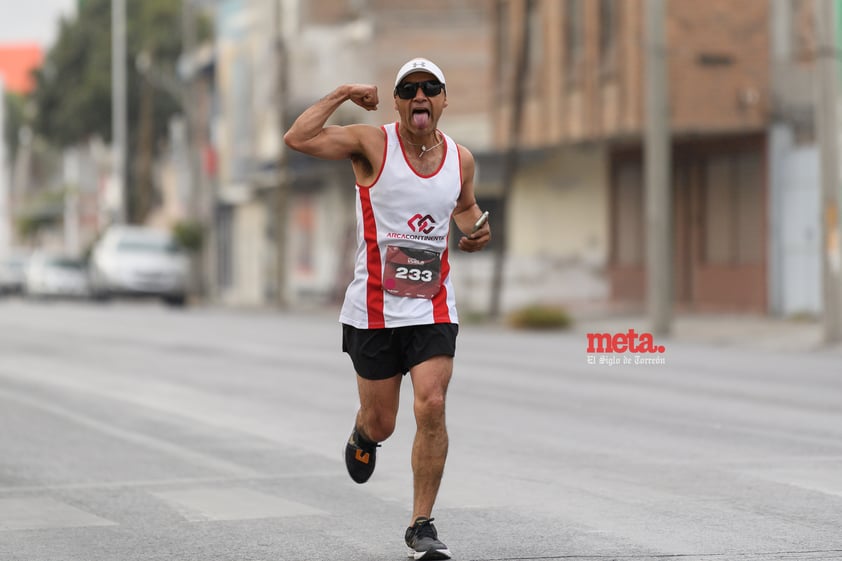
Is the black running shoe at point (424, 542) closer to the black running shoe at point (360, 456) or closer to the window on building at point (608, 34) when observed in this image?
the black running shoe at point (360, 456)

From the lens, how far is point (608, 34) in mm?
35344

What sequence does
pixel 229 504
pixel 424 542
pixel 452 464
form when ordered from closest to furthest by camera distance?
1. pixel 424 542
2. pixel 229 504
3. pixel 452 464

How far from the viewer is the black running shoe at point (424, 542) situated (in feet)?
24.2

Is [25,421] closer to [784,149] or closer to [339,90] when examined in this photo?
[339,90]

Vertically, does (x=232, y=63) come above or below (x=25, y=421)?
above

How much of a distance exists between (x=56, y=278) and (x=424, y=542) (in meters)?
54.0

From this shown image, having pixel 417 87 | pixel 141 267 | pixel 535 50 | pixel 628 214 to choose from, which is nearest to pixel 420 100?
pixel 417 87

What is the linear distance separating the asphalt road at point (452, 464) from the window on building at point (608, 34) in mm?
14817

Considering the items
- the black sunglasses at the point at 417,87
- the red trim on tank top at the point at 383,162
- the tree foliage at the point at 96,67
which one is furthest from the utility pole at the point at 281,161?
the black sunglasses at the point at 417,87

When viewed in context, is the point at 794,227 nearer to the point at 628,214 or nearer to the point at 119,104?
the point at 628,214

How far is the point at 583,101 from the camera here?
3584cm

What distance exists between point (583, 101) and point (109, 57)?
4752 centimetres

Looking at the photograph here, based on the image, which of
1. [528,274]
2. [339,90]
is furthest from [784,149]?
[339,90]

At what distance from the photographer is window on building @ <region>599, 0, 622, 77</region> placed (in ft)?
113
